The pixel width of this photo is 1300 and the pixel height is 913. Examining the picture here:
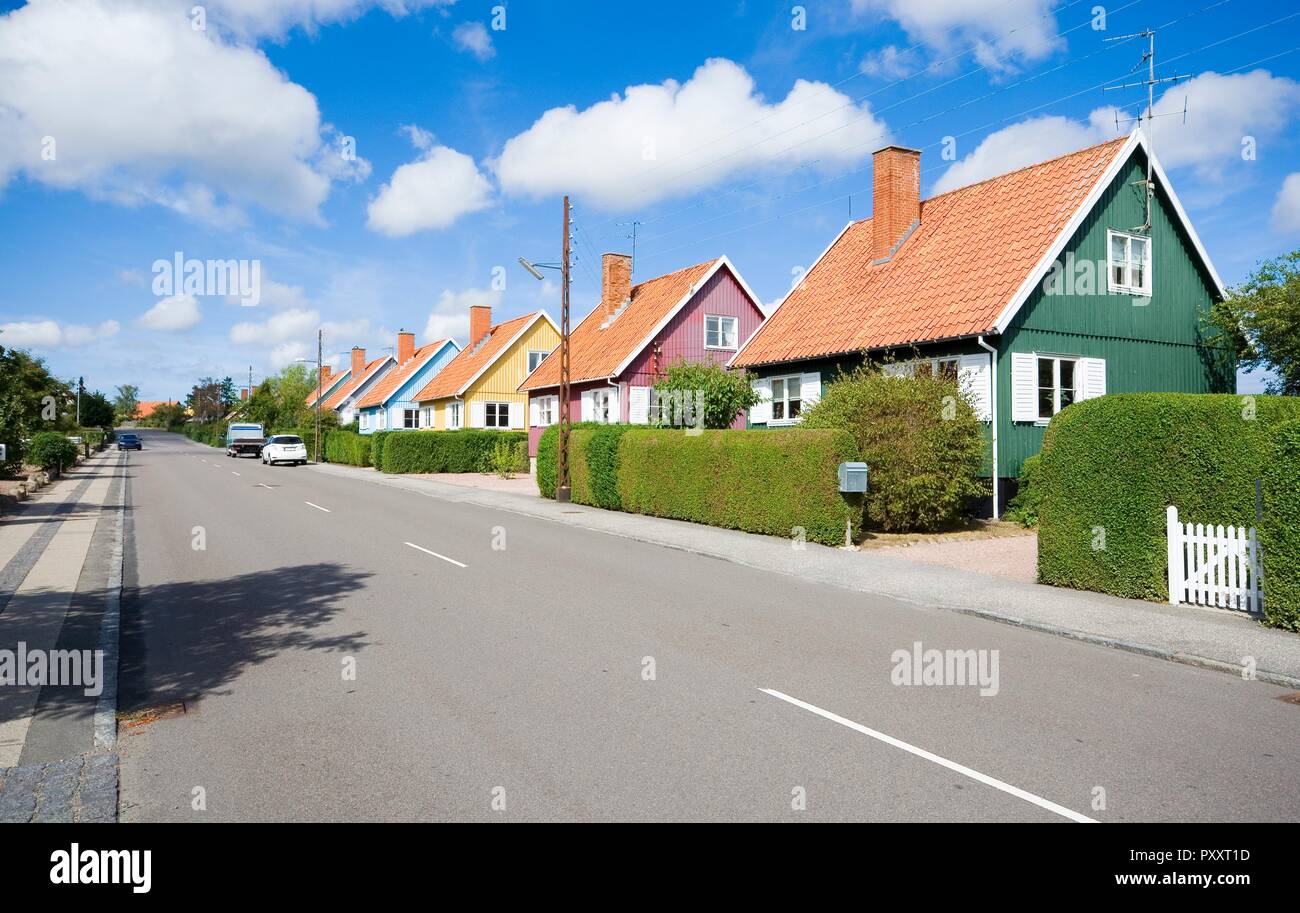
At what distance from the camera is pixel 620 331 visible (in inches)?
1481

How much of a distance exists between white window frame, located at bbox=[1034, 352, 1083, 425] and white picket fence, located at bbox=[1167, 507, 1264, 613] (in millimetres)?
10120

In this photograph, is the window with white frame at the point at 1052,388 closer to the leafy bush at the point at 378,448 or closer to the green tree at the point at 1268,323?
the green tree at the point at 1268,323

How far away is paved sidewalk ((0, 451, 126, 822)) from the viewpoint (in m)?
4.55

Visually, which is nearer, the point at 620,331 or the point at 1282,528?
the point at 1282,528

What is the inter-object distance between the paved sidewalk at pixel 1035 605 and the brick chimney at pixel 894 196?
12.1 meters

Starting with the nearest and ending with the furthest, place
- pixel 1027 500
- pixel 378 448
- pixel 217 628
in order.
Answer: pixel 217 628 < pixel 1027 500 < pixel 378 448

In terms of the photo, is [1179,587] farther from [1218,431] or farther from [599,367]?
[599,367]

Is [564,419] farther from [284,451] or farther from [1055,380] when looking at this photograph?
[284,451]

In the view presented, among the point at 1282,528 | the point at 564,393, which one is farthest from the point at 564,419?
the point at 1282,528

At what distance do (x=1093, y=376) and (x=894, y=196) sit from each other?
25.4 ft

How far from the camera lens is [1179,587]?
9.52m

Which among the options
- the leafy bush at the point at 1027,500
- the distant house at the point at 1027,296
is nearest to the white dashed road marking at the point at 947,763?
the distant house at the point at 1027,296

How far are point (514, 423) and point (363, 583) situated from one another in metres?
40.4
